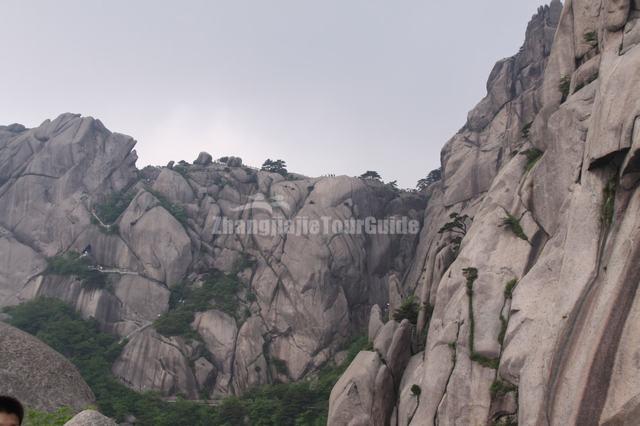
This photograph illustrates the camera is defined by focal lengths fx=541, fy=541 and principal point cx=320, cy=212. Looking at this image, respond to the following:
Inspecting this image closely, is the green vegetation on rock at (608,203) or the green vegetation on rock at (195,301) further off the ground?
the green vegetation on rock at (608,203)

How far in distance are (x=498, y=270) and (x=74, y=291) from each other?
1870 inches

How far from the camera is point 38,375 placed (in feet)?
62.6

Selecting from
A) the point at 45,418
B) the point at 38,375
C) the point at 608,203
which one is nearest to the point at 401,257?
the point at 608,203

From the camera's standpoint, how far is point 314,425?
42719 millimetres

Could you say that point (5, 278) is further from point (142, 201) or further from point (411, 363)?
point (411, 363)

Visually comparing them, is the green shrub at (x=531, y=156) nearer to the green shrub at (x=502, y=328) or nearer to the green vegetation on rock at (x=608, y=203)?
the green shrub at (x=502, y=328)

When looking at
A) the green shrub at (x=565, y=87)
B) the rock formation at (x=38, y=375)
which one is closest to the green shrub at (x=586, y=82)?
the green shrub at (x=565, y=87)

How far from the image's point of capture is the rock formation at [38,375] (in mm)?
17828

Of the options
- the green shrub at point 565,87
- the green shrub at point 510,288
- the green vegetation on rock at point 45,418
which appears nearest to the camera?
the green vegetation on rock at point 45,418

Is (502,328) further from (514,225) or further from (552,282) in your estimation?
(514,225)

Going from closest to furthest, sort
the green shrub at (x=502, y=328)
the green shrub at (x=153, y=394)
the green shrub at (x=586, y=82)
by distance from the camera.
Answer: the green shrub at (x=502, y=328) → the green shrub at (x=586, y=82) → the green shrub at (x=153, y=394)

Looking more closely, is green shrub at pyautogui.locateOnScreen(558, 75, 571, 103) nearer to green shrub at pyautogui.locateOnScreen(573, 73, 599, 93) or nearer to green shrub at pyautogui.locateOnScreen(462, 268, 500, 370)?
green shrub at pyautogui.locateOnScreen(573, 73, 599, 93)

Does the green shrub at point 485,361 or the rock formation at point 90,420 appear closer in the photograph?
the rock formation at point 90,420

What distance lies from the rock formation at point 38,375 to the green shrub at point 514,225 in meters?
21.8
